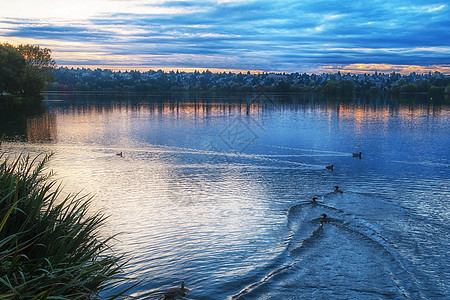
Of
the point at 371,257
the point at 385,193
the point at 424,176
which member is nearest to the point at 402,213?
the point at 385,193

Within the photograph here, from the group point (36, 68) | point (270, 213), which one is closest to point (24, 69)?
point (36, 68)

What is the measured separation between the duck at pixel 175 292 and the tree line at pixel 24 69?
8409cm

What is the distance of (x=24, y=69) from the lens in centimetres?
8469

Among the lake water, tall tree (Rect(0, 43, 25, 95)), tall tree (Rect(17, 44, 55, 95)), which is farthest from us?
tall tree (Rect(17, 44, 55, 95))

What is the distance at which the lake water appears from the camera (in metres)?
10.9

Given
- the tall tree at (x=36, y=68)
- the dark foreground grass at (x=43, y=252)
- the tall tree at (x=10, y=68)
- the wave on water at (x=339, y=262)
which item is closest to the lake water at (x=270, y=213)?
the wave on water at (x=339, y=262)

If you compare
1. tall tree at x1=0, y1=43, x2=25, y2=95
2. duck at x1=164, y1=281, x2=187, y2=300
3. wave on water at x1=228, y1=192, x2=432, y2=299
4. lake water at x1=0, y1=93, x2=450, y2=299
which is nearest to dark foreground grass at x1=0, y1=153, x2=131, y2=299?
duck at x1=164, y1=281, x2=187, y2=300

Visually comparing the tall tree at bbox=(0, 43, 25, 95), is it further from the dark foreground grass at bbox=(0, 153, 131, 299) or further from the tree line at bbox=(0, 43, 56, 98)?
the dark foreground grass at bbox=(0, 153, 131, 299)

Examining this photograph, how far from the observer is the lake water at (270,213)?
1093cm

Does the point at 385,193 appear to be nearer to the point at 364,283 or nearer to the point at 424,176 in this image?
the point at 424,176

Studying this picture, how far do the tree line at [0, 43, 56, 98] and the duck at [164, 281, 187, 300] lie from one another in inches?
3311

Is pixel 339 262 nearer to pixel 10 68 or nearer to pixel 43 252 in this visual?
pixel 43 252

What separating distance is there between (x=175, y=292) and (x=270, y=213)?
7239 mm

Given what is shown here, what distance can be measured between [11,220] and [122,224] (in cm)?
887
